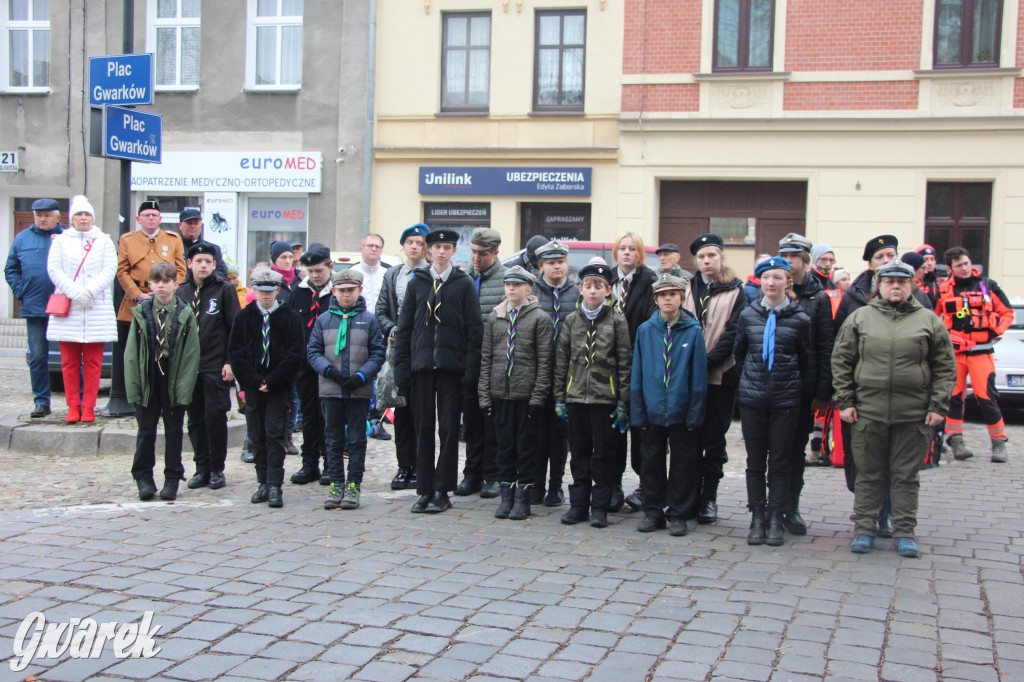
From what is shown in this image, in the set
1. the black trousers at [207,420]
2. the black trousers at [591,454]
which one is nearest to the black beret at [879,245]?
the black trousers at [591,454]

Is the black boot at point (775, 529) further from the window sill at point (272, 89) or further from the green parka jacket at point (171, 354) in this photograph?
the window sill at point (272, 89)

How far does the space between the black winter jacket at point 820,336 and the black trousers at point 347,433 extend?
322 cm

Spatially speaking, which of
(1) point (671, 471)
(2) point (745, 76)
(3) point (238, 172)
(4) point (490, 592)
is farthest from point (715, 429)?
(3) point (238, 172)

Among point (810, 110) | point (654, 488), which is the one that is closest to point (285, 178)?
point (810, 110)

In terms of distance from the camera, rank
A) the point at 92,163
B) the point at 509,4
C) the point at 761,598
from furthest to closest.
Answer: the point at 92,163 < the point at 509,4 < the point at 761,598

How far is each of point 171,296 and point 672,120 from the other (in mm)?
13554

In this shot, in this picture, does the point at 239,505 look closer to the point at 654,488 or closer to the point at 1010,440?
the point at 654,488

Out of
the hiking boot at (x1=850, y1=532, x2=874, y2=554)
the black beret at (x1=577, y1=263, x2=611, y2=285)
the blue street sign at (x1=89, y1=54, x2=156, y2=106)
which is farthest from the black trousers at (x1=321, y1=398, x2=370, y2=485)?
the blue street sign at (x1=89, y1=54, x2=156, y2=106)

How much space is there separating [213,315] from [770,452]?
451cm

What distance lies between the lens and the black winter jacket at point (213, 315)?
26.7 feet

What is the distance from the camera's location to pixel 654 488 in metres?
6.96

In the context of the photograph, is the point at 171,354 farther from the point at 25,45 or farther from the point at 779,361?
the point at 25,45
